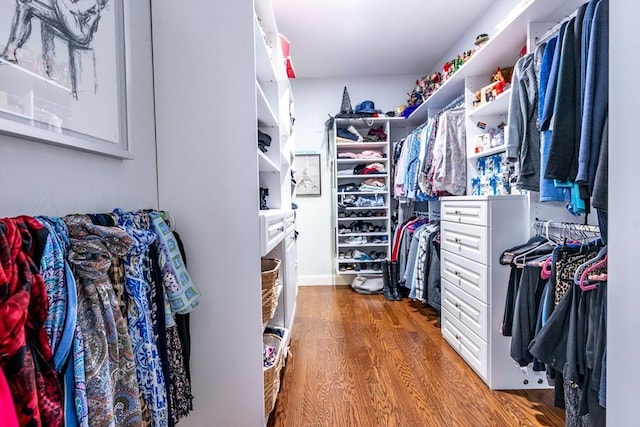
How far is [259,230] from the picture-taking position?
1241mm

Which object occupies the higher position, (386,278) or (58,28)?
(58,28)

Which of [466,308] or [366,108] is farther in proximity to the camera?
[366,108]

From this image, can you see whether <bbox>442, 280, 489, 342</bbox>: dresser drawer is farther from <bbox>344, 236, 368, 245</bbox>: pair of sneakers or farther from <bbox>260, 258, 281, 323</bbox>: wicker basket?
<bbox>344, 236, 368, 245</bbox>: pair of sneakers

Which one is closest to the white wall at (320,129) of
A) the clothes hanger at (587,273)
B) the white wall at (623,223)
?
the clothes hanger at (587,273)

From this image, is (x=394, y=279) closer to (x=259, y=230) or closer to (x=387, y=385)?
(x=387, y=385)

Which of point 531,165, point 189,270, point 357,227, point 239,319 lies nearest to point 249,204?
point 189,270

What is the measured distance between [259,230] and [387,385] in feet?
3.91

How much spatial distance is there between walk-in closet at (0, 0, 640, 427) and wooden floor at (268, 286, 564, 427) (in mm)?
13

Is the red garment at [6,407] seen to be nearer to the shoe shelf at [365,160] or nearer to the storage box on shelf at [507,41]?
the storage box on shelf at [507,41]

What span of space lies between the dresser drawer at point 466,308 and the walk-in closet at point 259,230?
16 millimetres

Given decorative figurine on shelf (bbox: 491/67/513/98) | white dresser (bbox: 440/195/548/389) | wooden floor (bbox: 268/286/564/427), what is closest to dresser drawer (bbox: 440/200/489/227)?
white dresser (bbox: 440/195/548/389)

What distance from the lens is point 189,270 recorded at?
1.24 m

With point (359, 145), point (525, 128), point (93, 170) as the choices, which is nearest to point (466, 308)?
point (525, 128)

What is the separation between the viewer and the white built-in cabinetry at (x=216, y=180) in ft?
3.97
